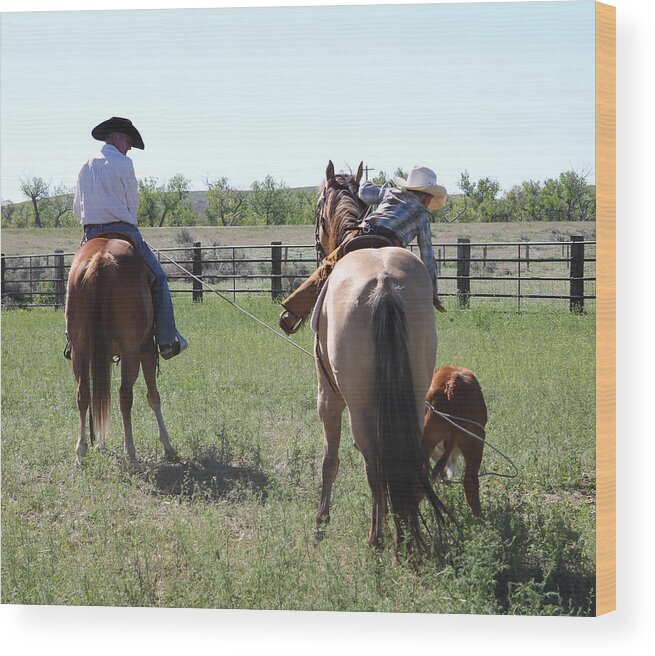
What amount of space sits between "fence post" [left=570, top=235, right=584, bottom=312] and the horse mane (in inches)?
43.3

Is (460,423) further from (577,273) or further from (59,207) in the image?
(59,207)

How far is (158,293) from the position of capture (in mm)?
5086

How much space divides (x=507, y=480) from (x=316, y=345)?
125cm

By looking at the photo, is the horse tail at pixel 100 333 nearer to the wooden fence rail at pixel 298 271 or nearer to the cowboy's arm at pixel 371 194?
the wooden fence rail at pixel 298 271

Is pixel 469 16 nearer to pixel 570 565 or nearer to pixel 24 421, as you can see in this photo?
pixel 570 565

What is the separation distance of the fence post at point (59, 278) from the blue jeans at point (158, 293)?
0.20 meters

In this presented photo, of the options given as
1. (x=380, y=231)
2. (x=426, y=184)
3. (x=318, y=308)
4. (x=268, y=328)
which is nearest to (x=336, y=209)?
(x=380, y=231)

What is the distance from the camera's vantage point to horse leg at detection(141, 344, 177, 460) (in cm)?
501

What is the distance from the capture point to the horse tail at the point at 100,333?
15.9 feet

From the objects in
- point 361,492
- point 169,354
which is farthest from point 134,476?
point 361,492

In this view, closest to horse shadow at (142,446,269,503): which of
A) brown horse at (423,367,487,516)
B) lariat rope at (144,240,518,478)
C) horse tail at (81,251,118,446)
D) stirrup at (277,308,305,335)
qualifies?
horse tail at (81,251,118,446)

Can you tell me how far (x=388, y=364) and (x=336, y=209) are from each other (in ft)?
3.61

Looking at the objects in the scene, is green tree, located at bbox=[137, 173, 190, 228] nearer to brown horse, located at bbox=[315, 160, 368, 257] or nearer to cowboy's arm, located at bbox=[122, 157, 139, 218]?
cowboy's arm, located at bbox=[122, 157, 139, 218]

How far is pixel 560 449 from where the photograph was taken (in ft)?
14.3
